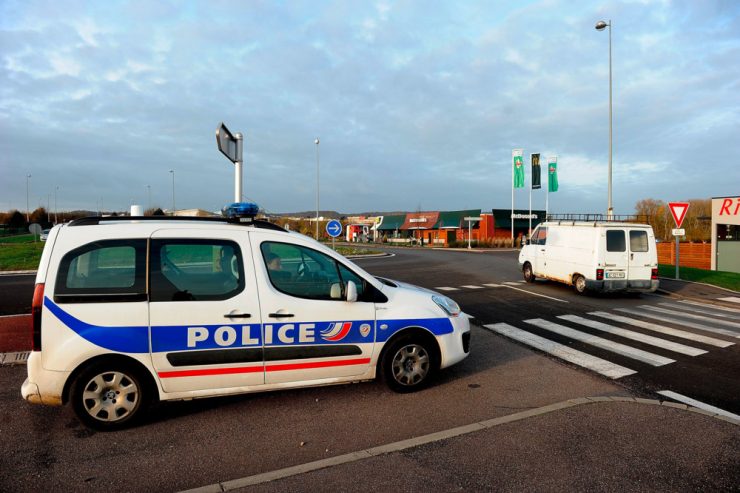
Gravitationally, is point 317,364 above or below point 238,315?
below

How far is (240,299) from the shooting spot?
4.30 meters

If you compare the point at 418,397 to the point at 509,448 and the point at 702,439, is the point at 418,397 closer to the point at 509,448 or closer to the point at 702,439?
the point at 509,448

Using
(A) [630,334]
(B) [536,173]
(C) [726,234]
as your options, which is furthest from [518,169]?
(A) [630,334]

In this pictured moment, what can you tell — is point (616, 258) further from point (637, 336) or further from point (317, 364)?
point (317, 364)

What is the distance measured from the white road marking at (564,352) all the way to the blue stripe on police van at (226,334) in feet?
9.62

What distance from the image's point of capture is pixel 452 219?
61.5 metres

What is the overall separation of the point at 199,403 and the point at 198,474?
5.06ft

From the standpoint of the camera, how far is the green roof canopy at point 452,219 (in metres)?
58.6

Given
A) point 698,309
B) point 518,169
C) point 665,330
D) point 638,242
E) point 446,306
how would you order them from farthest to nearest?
point 518,169
point 638,242
point 698,309
point 665,330
point 446,306

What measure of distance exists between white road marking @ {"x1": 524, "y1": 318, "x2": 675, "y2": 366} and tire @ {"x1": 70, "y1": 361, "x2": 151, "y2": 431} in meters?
6.41

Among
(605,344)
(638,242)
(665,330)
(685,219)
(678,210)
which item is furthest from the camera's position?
(685,219)

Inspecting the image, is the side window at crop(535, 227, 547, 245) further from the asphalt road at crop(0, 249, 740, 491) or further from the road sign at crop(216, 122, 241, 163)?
the road sign at crop(216, 122, 241, 163)

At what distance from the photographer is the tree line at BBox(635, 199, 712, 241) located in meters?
49.1

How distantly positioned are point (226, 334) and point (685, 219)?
6799 cm
